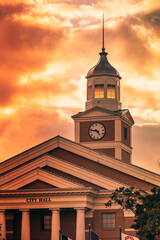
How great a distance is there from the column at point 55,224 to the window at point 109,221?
4797 millimetres

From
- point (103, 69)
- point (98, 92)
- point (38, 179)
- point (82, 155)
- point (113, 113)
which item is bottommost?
point (38, 179)

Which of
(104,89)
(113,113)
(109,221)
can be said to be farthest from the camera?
(104,89)

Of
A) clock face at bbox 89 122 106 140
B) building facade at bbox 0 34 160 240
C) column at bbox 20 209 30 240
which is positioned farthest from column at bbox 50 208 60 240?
clock face at bbox 89 122 106 140

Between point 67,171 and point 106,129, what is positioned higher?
point 106,129

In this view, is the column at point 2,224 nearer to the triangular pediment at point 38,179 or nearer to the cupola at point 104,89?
the triangular pediment at point 38,179

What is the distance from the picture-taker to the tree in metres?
67.8

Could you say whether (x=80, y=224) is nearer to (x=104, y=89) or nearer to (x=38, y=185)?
(x=38, y=185)

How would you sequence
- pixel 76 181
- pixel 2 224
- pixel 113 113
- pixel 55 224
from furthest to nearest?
1. pixel 113 113
2. pixel 76 181
3. pixel 2 224
4. pixel 55 224

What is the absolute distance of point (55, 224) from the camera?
76812mm

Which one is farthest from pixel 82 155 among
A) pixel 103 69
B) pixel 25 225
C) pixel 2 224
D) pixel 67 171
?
pixel 103 69

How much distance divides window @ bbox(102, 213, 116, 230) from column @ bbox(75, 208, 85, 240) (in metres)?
3.17

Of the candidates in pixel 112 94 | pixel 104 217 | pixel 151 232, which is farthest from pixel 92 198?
pixel 112 94

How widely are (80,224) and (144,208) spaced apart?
759 centimetres

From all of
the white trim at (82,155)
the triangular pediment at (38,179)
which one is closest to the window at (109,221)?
the triangular pediment at (38,179)
